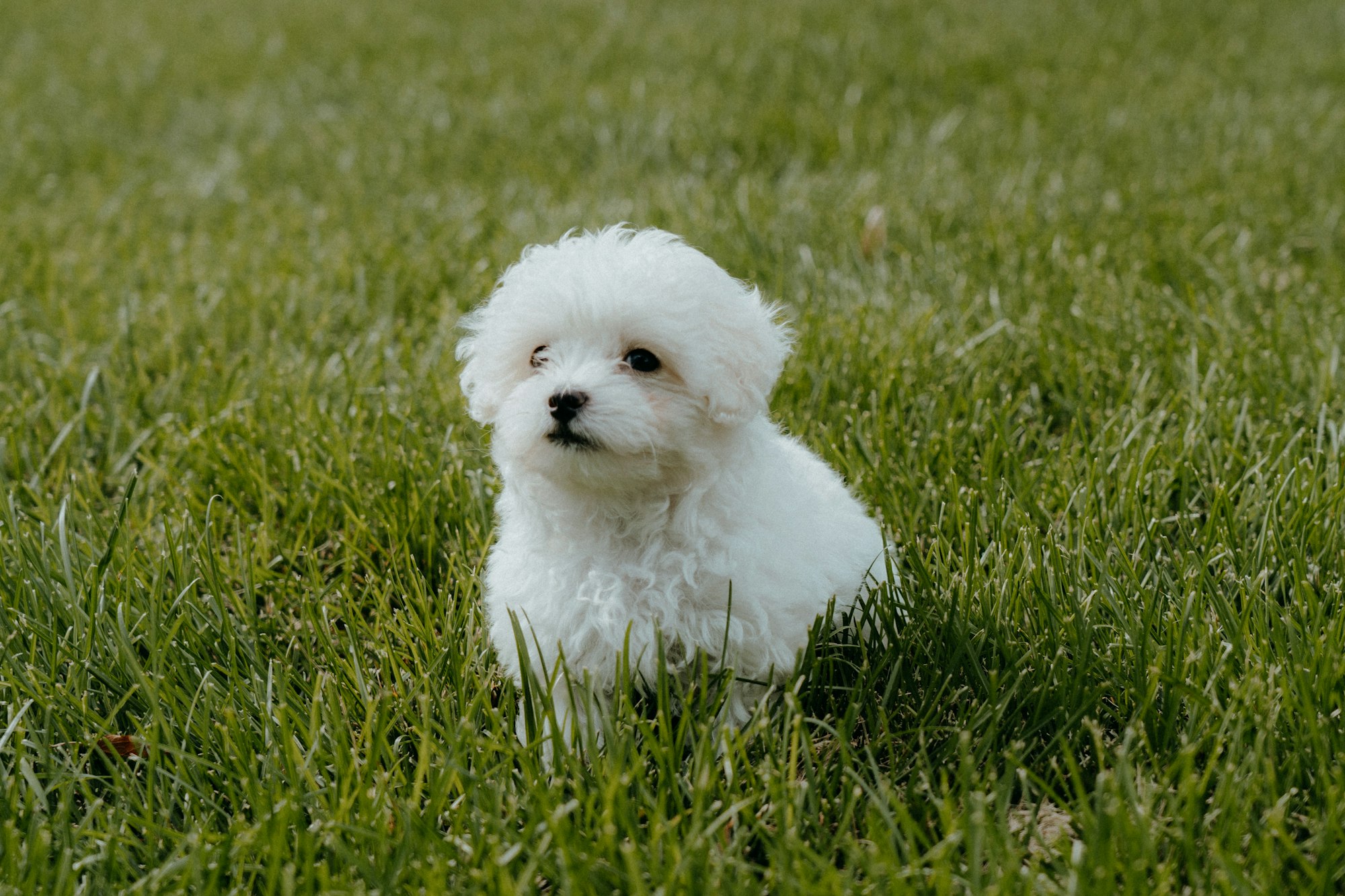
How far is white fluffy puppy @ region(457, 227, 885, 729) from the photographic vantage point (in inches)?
88.3

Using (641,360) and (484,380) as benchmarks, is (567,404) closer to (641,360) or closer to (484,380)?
(641,360)

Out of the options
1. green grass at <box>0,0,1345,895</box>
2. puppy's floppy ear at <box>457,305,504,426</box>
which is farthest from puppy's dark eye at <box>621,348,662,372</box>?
green grass at <box>0,0,1345,895</box>

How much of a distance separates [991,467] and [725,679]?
4.13 ft

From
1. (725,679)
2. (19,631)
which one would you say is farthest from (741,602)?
(19,631)

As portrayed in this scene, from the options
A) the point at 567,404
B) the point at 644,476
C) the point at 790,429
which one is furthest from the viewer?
the point at 790,429

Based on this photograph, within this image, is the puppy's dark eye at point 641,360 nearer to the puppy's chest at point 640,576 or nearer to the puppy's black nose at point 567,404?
the puppy's black nose at point 567,404

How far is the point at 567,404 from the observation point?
2.17 metres

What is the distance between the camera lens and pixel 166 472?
340cm

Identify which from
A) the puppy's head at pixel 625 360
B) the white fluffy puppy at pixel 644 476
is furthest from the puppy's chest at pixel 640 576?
the puppy's head at pixel 625 360

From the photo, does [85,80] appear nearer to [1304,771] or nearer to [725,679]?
[725,679]

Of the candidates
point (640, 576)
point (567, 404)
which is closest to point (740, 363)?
point (567, 404)

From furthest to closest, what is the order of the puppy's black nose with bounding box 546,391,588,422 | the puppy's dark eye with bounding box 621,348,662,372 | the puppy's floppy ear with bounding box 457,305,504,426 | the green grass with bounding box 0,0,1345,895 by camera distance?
the puppy's floppy ear with bounding box 457,305,504,426, the puppy's dark eye with bounding box 621,348,662,372, the puppy's black nose with bounding box 546,391,588,422, the green grass with bounding box 0,0,1345,895

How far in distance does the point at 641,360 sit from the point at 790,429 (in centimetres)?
125

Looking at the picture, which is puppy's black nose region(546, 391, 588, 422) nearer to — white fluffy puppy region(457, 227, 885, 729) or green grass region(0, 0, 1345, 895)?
white fluffy puppy region(457, 227, 885, 729)
